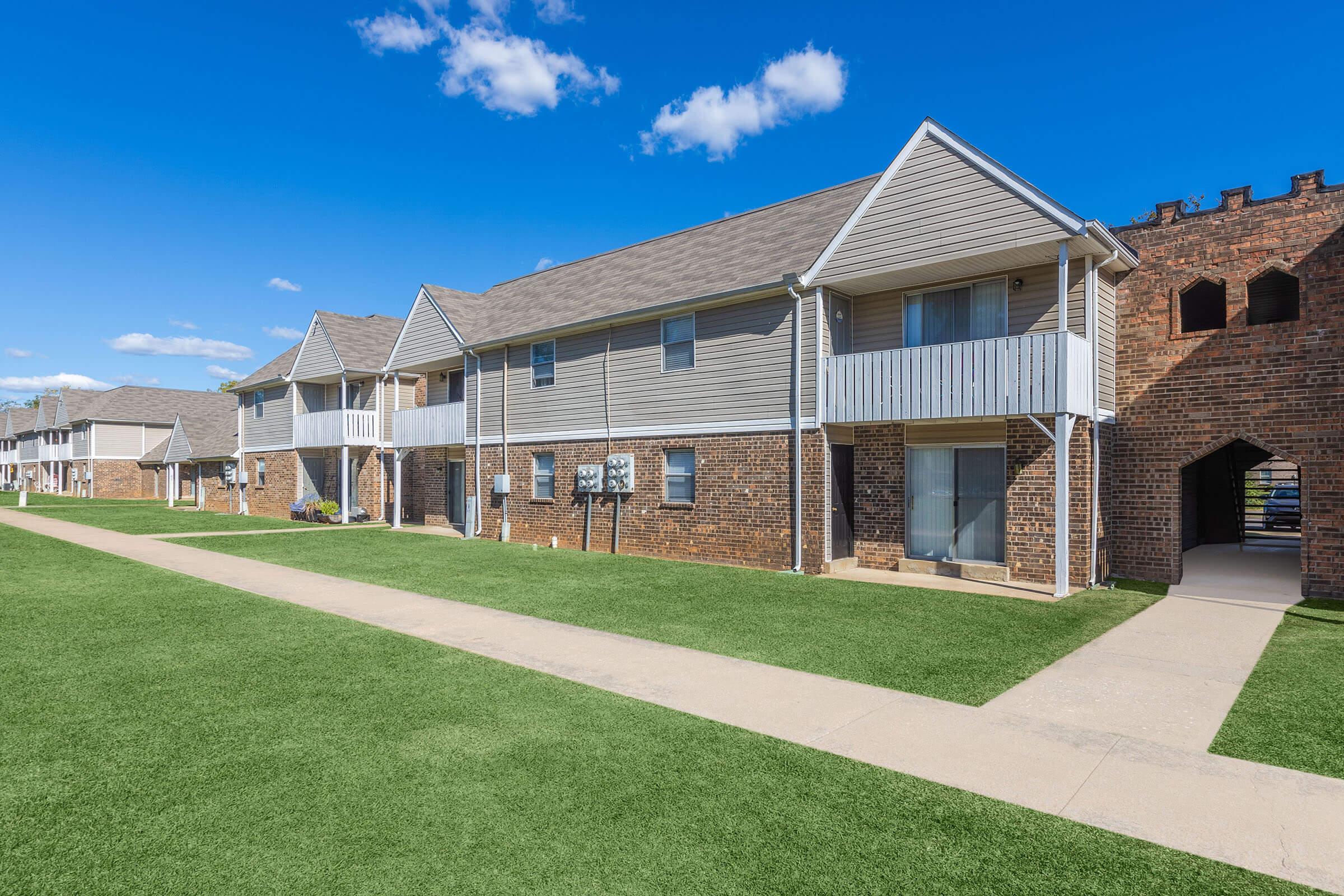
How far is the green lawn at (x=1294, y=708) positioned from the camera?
18.0ft

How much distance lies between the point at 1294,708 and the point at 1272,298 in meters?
→ 8.91

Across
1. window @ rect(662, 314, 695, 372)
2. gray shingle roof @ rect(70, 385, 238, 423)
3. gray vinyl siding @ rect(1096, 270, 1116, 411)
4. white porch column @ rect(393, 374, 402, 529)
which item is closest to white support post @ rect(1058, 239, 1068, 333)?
gray vinyl siding @ rect(1096, 270, 1116, 411)

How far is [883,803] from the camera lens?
4.65 metres

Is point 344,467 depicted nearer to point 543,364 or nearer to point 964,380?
point 543,364

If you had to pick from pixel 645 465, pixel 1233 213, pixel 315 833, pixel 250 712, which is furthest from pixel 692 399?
→ pixel 315 833

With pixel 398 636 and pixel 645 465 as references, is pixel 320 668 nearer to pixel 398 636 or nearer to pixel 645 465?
pixel 398 636

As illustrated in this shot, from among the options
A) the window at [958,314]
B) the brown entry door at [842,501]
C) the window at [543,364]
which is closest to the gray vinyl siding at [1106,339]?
the window at [958,314]

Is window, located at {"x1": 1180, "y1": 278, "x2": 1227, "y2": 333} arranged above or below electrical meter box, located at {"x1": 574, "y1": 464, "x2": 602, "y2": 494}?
above

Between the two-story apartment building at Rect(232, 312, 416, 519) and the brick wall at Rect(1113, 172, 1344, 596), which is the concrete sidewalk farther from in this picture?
the two-story apartment building at Rect(232, 312, 416, 519)

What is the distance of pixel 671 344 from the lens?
17266 millimetres

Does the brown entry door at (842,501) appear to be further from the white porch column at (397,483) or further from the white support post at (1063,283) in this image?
the white porch column at (397,483)

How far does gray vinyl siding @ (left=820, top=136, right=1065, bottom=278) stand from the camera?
12.4 meters

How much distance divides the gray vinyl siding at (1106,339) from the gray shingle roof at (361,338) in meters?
23.6

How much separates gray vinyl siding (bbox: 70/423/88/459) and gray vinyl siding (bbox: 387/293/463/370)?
1615 inches
